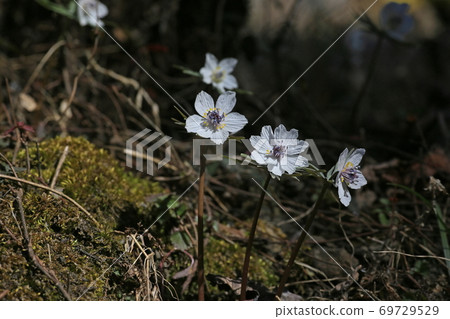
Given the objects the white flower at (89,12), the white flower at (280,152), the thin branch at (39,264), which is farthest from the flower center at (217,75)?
the thin branch at (39,264)

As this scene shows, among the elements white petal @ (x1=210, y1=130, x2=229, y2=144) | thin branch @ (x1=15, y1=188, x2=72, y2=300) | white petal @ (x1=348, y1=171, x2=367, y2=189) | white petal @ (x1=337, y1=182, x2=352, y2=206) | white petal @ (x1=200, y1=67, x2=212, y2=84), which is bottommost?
thin branch @ (x1=15, y1=188, x2=72, y2=300)

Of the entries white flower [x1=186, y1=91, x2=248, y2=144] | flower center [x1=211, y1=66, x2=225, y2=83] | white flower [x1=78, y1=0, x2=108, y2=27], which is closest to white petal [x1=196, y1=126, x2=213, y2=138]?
white flower [x1=186, y1=91, x2=248, y2=144]

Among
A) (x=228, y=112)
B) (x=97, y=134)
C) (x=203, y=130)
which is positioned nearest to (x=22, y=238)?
(x=203, y=130)

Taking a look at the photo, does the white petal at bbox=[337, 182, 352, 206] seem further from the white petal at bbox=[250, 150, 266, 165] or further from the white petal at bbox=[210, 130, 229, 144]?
the white petal at bbox=[210, 130, 229, 144]

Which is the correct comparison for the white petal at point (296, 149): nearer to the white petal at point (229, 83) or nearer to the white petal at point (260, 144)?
the white petal at point (260, 144)

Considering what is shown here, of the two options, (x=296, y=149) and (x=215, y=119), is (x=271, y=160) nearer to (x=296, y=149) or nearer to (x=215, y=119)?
(x=296, y=149)
